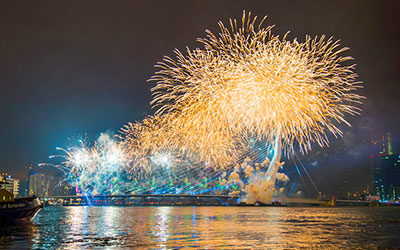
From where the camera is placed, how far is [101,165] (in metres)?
104

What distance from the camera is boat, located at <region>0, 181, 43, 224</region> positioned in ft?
164

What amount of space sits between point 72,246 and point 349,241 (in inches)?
772

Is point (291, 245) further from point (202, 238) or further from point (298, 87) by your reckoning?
point (298, 87)

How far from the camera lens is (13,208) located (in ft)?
173

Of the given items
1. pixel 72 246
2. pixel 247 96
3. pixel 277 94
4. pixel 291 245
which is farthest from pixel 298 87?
pixel 72 246

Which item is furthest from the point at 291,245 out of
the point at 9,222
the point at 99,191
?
the point at 99,191

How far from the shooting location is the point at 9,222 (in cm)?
5138

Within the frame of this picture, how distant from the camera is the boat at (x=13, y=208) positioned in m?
50.0

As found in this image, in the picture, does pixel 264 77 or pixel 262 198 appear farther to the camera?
pixel 262 198

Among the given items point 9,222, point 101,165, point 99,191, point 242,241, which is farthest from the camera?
point 99,191

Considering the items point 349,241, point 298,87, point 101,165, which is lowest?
point 349,241

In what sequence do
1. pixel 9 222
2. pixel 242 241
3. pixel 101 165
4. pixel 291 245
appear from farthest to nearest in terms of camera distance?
pixel 101 165 → pixel 9 222 → pixel 242 241 → pixel 291 245

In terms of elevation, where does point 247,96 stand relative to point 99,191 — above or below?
above

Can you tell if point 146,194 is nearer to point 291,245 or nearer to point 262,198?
point 262,198
